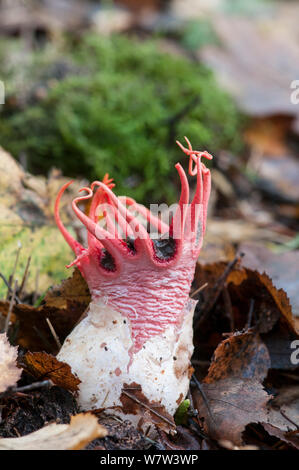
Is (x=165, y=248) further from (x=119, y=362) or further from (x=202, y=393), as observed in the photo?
(x=202, y=393)

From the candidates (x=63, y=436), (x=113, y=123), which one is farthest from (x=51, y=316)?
(x=113, y=123)

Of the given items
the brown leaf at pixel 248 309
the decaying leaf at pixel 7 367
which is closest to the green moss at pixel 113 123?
the brown leaf at pixel 248 309

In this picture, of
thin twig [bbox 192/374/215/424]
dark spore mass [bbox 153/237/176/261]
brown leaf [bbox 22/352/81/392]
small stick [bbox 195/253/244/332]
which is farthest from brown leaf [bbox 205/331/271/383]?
brown leaf [bbox 22/352/81/392]

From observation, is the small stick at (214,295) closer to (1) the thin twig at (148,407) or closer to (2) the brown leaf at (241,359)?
(2) the brown leaf at (241,359)

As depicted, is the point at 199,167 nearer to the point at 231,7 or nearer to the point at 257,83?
the point at 257,83

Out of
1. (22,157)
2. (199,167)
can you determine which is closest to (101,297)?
(199,167)

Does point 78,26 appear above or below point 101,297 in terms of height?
above

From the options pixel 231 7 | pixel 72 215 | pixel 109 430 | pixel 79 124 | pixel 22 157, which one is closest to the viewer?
pixel 109 430

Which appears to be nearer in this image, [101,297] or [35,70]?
[101,297]
